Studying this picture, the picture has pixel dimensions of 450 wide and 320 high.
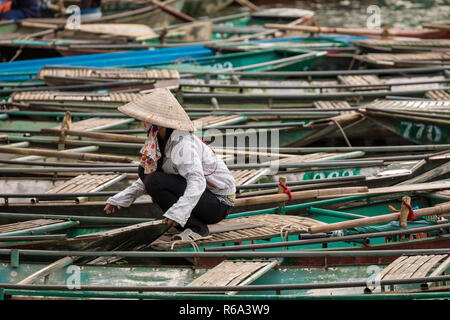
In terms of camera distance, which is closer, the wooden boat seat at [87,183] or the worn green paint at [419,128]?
the wooden boat seat at [87,183]

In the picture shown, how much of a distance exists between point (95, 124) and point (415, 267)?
4.37 meters

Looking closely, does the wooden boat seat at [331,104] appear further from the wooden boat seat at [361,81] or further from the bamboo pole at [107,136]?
the bamboo pole at [107,136]

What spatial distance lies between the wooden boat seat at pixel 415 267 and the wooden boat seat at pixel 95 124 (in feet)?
13.3

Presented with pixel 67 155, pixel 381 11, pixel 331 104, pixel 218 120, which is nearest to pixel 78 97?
pixel 218 120

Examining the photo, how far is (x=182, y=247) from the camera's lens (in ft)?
18.0

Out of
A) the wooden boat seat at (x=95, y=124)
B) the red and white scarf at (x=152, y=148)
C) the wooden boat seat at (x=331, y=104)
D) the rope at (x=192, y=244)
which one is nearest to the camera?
the red and white scarf at (x=152, y=148)

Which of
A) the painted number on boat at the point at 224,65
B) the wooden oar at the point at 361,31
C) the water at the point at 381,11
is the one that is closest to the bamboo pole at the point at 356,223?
the painted number on boat at the point at 224,65

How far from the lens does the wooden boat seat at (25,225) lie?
587 cm

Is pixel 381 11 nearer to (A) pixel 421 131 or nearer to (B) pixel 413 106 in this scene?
(B) pixel 413 106

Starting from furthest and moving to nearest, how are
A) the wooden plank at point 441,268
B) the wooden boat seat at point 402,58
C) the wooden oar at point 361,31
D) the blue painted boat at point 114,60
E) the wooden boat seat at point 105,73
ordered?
1. the wooden oar at point 361,31
2. the blue painted boat at point 114,60
3. the wooden boat seat at point 402,58
4. the wooden boat seat at point 105,73
5. the wooden plank at point 441,268

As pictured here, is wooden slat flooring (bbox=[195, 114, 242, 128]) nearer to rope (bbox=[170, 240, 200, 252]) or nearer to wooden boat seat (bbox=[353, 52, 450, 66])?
rope (bbox=[170, 240, 200, 252])

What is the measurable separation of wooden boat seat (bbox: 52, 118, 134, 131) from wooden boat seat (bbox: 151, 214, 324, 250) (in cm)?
274

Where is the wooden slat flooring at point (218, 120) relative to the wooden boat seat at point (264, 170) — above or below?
above
